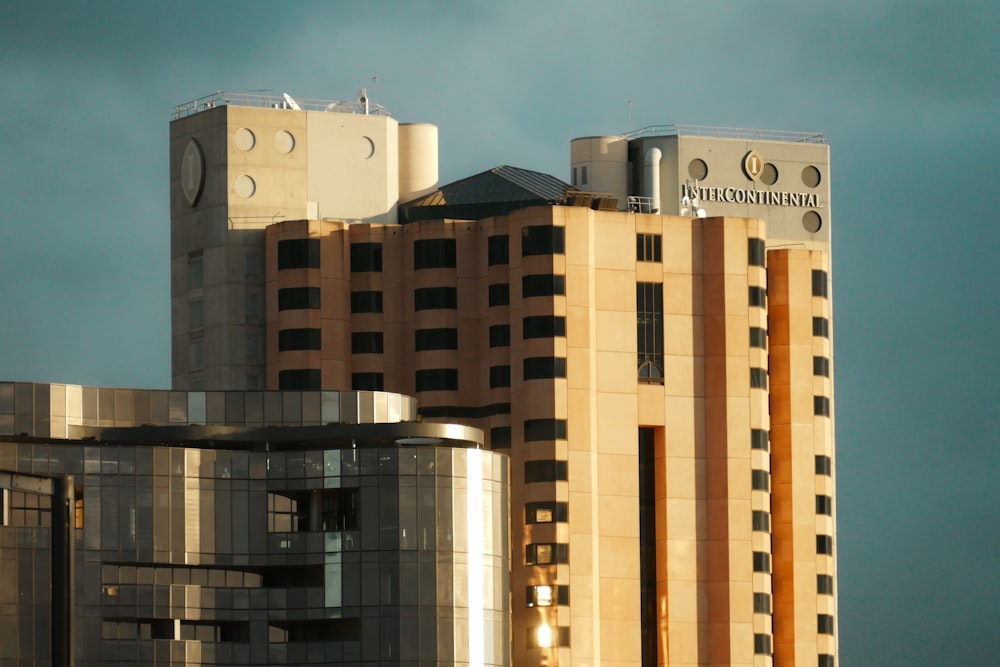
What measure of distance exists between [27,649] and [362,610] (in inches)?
1148

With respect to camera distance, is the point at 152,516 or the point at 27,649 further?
the point at 152,516

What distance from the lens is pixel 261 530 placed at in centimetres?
18688

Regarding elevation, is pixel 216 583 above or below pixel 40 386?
below

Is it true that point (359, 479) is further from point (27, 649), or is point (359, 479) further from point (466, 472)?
point (27, 649)

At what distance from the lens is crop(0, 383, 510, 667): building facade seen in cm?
18088

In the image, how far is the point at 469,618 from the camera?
18888cm

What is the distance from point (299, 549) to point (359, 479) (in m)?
6.22

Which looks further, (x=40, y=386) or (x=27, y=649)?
(x=40, y=386)

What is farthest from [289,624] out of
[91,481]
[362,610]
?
[91,481]

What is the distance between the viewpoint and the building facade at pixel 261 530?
181 meters

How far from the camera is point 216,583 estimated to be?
186 meters

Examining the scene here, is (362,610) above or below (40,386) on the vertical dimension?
below

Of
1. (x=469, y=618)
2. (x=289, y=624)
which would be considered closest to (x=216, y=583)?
(x=289, y=624)

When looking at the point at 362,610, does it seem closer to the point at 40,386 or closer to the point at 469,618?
the point at 469,618
